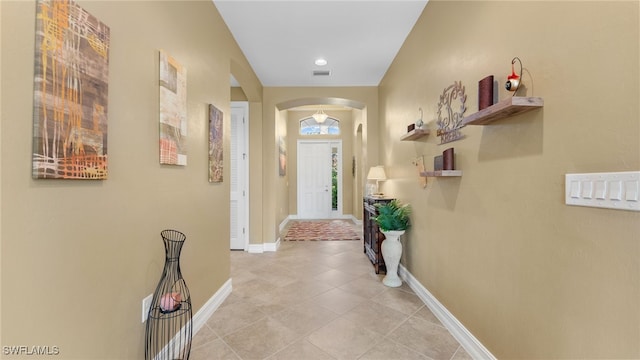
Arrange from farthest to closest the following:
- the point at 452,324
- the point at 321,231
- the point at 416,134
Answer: the point at 321,231 → the point at 416,134 → the point at 452,324

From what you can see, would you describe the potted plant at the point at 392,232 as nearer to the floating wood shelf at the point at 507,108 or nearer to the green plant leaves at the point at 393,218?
the green plant leaves at the point at 393,218

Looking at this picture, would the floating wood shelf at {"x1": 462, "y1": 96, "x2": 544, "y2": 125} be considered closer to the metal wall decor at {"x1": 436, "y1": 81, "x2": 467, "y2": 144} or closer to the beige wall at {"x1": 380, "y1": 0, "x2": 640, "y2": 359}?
the beige wall at {"x1": 380, "y1": 0, "x2": 640, "y2": 359}

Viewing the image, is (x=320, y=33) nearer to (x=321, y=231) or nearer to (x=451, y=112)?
(x=451, y=112)

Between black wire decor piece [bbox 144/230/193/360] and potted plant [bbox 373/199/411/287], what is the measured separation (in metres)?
1.97

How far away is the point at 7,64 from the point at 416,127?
2621 millimetres

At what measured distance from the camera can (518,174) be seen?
139 centimetres

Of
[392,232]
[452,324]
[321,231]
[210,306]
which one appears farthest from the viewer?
[321,231]

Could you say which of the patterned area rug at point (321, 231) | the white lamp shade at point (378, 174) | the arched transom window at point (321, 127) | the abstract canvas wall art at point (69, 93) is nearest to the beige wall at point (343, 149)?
the arched transom window at point (321, 127)

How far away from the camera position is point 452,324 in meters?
2.04

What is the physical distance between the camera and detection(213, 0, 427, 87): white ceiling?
2.45 meters

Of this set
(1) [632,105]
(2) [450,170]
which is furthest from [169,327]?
(1) [632,105]

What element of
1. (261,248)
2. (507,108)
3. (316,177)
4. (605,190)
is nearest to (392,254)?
(507,108)

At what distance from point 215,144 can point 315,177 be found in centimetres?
539

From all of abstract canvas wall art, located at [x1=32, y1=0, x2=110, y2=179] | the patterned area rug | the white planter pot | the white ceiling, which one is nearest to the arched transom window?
the patterned area rug
